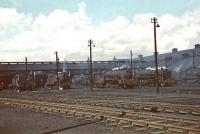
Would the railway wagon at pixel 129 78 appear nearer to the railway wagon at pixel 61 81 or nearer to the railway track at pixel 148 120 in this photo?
the railway wagon at pixel 61 81

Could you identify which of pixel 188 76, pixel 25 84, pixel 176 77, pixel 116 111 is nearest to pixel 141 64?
pixel 176 77

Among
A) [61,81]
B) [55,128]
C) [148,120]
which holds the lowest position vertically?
[55,128]

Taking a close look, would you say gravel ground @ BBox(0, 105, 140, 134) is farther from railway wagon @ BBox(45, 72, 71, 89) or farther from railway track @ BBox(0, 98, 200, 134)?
railway wagon @ BBox(45, 72, 71, 89)

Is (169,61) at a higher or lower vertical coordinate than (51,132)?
higher

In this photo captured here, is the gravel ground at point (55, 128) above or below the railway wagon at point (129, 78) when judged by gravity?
below

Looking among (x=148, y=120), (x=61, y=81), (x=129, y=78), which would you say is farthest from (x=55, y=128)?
(x=61, y=81)

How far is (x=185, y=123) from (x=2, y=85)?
68.0 meters

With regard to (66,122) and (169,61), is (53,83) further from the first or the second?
(66,122)

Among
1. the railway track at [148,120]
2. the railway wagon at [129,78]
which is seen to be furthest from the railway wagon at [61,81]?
the railway track at [148,120]

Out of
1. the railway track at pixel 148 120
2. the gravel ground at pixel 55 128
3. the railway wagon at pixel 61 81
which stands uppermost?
the railway wagon at pixel 61 81

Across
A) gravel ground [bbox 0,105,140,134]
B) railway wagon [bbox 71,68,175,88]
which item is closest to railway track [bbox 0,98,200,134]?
gravel ground [bbox 0,105,140,134]

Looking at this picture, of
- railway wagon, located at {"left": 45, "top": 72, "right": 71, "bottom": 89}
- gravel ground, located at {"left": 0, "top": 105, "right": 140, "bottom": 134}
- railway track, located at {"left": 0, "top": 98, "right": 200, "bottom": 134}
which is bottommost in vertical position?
gravel ground, located at {"left": 0, "top": 105, "right": 140, "bottom": 134}

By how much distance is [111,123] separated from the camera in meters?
15.8

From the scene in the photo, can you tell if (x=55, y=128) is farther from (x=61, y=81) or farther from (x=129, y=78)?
(x=61, y=81)
